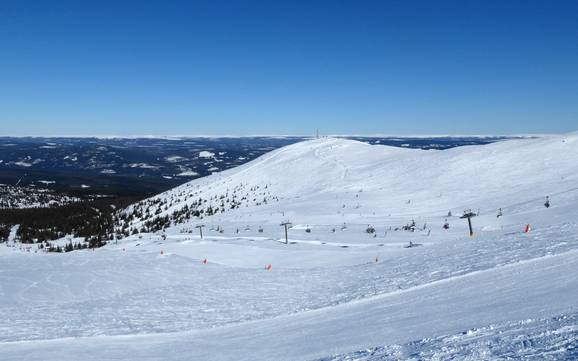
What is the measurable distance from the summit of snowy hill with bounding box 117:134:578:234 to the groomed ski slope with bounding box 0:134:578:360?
0.27 m

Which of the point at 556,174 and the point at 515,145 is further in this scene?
the point at 515,145

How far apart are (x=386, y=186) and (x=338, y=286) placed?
21756 millimetres

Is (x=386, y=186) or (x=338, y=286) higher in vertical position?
(x=386, y=186)

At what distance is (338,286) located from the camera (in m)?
12.3

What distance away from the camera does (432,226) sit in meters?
20.0

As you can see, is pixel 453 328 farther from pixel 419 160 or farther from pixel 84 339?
pixel 419 160

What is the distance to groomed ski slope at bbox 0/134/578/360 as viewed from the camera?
628 cm

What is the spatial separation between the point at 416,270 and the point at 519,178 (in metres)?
19.6

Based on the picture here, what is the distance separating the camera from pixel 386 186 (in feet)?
108

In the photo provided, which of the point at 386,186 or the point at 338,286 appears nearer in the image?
the point at 338,286

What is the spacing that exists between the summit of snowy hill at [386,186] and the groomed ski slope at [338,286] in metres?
0.27

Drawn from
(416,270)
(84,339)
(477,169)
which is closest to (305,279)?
(416,270)

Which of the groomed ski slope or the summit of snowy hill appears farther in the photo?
the summit of snowy hill

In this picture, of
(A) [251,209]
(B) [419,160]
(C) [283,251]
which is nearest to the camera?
(C) [283,251]
